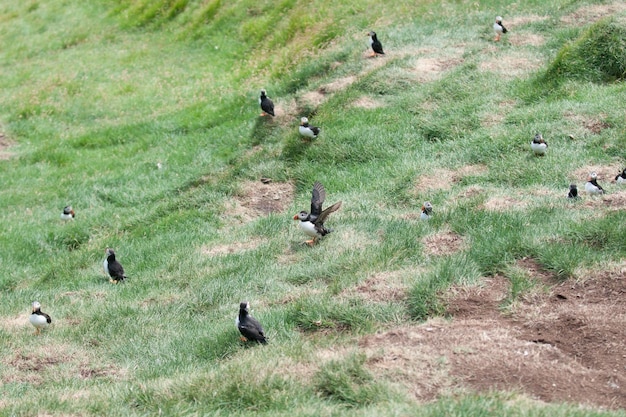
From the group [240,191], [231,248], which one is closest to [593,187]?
[231,248]

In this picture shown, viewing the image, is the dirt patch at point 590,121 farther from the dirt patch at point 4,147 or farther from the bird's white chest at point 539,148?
the dirt patch at point 4,147

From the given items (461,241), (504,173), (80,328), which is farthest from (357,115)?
(80,328)

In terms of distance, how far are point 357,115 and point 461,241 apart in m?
9.03

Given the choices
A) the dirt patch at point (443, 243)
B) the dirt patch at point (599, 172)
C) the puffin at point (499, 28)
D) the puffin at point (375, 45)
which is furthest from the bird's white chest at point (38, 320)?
the puffin at point (499, 28)

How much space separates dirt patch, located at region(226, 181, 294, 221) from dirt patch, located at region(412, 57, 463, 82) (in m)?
5.91

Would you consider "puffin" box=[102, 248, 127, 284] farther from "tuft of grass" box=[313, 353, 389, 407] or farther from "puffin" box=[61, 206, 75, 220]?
"tuft of grass" box=[313, 353, 389, 407]

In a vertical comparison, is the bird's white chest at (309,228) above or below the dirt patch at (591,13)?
above

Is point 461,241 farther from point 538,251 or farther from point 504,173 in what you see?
point 504,173

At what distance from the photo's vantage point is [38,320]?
12.8m

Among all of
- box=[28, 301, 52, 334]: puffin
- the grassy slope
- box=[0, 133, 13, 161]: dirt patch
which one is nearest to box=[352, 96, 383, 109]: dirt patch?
the grassy slope

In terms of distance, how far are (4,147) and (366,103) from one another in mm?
12480

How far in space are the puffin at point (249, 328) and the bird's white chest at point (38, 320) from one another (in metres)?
3.75

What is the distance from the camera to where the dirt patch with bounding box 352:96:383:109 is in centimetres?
2158

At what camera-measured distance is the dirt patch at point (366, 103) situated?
70.8ft
